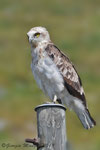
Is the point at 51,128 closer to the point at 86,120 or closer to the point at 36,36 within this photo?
the point at 86,120

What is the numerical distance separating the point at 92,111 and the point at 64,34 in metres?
16.9

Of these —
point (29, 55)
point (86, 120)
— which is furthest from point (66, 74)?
point (29, 55)

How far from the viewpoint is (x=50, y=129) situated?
11102 mm

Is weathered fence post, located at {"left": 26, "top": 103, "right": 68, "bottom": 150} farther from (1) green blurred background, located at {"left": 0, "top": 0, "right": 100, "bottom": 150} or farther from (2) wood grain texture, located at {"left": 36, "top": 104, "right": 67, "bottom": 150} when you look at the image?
(1) green blurred background, located at {"left": 0, "top": 0, "right": 100, "bottom": 150}

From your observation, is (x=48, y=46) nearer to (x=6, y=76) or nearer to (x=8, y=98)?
(x=8, y=98)

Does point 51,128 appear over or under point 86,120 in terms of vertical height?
under

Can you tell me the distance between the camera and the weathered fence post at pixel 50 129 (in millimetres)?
11062

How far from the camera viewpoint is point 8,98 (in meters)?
33.5

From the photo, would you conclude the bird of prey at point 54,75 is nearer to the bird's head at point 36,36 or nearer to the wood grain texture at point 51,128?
the bird's head at point 36,36

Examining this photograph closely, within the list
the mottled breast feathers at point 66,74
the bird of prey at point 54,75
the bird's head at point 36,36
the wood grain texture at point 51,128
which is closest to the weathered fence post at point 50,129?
the wood grain texture at point 51,128

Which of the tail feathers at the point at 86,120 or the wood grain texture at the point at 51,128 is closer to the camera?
the wood grain texture at the point at 51,128

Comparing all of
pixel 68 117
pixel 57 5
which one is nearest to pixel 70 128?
pixel 68 117

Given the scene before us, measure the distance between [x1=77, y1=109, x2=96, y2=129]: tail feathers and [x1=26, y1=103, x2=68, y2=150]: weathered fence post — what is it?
2.65 meters

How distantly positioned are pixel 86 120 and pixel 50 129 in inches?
114
